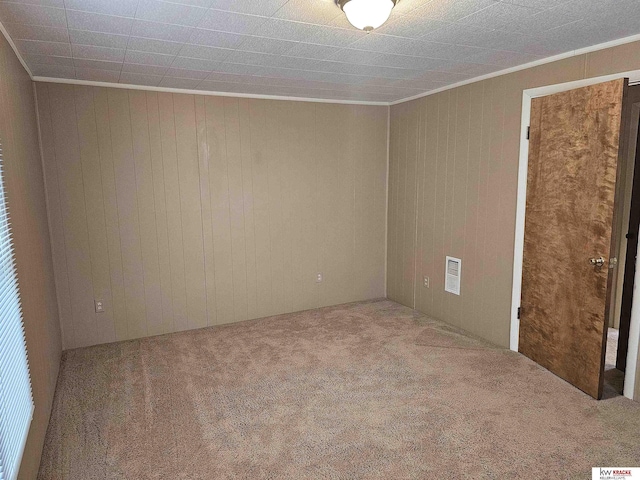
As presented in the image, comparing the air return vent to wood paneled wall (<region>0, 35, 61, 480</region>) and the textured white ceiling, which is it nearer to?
the textured white ceiling

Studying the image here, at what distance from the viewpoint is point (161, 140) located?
4.08 meters

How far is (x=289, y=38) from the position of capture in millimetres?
2566

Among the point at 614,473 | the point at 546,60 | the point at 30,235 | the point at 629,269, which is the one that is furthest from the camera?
the point at 629,269

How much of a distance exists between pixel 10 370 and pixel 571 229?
3.39m

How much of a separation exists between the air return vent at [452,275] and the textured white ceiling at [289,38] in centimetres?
Answer: 171

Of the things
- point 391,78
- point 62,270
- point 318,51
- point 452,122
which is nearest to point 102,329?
point 62,270

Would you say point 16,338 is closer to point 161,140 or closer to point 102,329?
point 102,329

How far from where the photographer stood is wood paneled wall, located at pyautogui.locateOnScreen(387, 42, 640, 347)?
3545 millimetres

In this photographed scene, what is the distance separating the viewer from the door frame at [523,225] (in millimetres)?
2848

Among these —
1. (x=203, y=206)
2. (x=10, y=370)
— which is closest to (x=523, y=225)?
(x=203, y=206)

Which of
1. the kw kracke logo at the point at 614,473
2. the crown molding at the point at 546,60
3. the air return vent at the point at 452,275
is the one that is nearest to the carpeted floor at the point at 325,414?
the kw kracke logo at the point at 614,473

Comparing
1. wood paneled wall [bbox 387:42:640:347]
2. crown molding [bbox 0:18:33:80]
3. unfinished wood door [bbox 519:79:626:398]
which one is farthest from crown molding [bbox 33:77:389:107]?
unfinished wood door [bbox 519:79:626:398]

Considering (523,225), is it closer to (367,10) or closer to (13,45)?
(367,10)

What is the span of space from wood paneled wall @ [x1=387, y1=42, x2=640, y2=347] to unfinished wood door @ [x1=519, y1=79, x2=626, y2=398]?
21 cm
